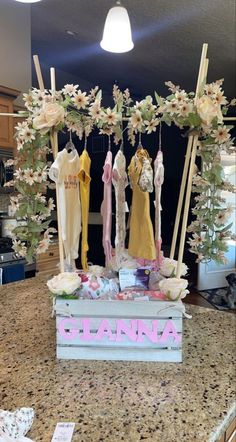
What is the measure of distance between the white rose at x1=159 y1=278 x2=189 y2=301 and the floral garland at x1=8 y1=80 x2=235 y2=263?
6.2 inches

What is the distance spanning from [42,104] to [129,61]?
150 inches

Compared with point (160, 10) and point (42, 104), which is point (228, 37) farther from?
point (42, 104)

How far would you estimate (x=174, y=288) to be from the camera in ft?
3.40

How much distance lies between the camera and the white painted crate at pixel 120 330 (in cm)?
104

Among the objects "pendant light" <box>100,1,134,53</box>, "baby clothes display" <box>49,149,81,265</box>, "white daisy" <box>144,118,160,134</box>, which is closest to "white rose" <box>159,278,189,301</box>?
"baby clothes display" <box>49,149,81,265</box>

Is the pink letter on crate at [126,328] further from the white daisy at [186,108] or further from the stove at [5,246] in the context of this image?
the stove at [5,246]

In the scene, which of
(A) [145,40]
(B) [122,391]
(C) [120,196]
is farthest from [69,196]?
(A) [145,40]

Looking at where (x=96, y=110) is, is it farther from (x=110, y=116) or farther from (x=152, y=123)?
(x=152, y=123)

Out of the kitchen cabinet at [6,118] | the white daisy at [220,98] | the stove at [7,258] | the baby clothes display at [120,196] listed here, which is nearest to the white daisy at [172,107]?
the white daisy at [220,98]

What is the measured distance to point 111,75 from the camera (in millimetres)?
5062

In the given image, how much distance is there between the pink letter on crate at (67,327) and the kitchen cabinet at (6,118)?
2757 millimetres

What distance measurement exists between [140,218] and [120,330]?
1.24 feet

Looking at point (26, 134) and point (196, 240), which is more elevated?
point (26, 134)

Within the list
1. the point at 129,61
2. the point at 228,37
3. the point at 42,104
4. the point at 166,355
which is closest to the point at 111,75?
the point at 129,61
